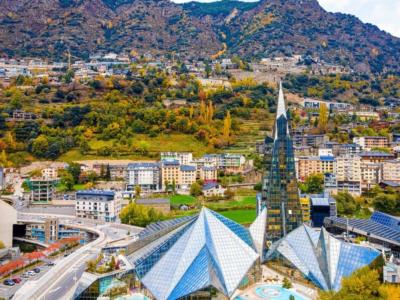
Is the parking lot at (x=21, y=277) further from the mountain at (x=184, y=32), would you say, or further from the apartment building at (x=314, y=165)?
the mountain at (x=184, y=32)

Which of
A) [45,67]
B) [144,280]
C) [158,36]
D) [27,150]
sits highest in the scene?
[158,36]

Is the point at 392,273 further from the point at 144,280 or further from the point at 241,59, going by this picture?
the point at 241,59

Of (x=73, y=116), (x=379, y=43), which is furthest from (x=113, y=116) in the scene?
(x=379, y=43)

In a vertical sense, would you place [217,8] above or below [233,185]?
above

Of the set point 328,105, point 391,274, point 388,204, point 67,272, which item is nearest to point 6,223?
point 67,272

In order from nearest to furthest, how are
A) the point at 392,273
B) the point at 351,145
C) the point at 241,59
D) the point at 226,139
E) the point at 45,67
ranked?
the point at 392,273
the point at 351,145
the point at 226,139
the point at 45,67
the point at 241,59

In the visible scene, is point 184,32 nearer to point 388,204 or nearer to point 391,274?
point 388,204

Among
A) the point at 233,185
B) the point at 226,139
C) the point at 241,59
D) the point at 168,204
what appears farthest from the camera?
the point at 241,59
